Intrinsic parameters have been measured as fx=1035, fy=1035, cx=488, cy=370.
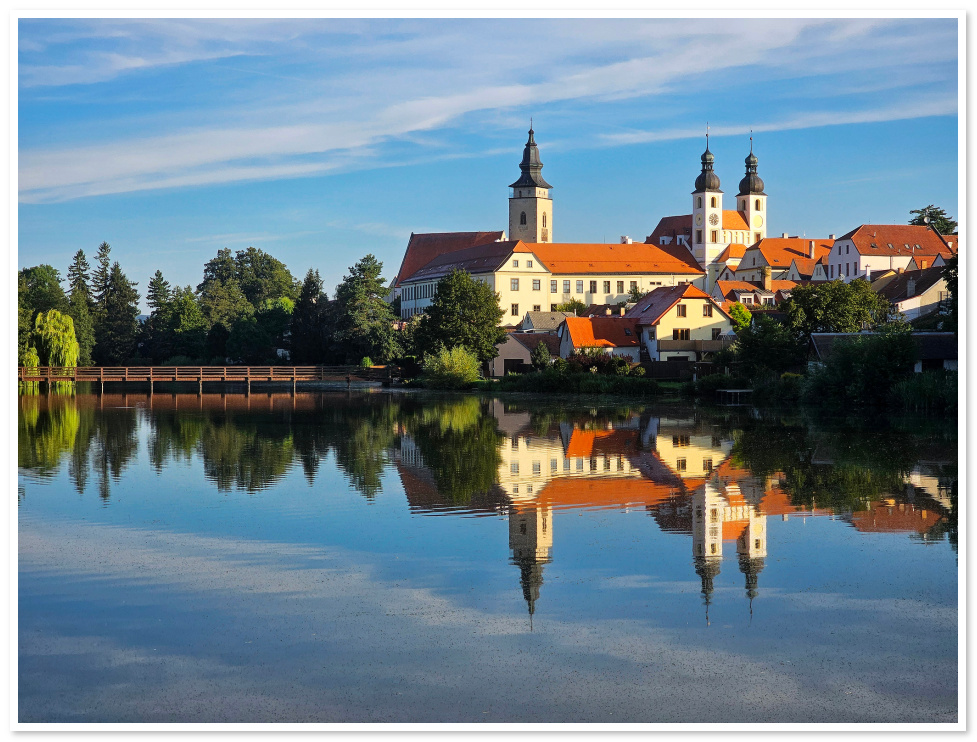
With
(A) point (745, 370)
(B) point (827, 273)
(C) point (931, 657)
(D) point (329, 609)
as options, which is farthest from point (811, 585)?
(B) point (827, 273)

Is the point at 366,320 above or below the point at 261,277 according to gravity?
below

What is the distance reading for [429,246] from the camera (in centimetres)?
12594

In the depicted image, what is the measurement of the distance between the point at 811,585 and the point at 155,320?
8055 cm

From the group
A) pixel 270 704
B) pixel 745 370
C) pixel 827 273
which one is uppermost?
pixel 827 273

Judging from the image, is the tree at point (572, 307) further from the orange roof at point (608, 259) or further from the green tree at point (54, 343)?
the green tree at point (54, 343)

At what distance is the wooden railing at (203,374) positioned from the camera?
57562mm

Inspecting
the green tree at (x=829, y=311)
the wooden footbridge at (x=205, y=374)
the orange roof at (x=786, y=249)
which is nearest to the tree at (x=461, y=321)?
the wooden footbridge at (x=205, y=374)

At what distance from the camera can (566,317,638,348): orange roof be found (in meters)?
59.0

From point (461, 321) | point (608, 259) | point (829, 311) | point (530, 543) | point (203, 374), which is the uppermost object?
point (608, 259)

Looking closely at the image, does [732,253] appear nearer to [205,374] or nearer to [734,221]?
[734,221]

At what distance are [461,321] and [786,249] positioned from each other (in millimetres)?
58829

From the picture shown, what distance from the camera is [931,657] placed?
830cm

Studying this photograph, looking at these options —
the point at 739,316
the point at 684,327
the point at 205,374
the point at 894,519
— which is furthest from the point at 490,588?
the point at 205,374
